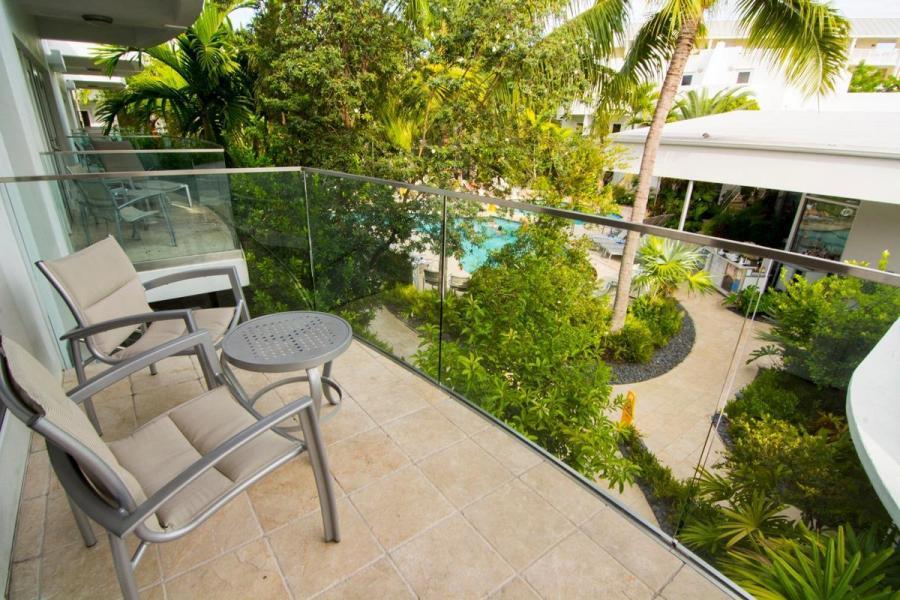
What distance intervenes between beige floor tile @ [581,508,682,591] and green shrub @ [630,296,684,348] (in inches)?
33.3

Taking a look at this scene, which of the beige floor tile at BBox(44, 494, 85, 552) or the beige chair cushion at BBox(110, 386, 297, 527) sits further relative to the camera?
the beige floor tile at BBox(44, 494, 85, 552)

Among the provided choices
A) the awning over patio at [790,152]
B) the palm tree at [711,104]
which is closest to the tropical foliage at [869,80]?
the palm tree at [711,104]

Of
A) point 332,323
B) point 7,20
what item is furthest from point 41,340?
point 7,20

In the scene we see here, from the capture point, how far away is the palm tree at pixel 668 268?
1891mm

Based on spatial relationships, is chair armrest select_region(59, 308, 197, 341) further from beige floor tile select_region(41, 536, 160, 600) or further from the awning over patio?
the awning over patio

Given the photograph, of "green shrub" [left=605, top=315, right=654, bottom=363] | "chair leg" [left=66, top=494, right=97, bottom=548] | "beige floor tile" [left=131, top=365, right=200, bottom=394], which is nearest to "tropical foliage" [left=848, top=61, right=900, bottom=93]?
"green shrub" [left=605, top=315, right=654, bottom=363]

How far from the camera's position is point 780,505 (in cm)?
158

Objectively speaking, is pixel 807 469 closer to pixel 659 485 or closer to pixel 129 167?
pixel 659 485

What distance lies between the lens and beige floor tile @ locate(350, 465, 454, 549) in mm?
1967

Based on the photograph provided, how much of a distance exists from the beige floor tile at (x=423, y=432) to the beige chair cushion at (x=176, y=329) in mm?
1151

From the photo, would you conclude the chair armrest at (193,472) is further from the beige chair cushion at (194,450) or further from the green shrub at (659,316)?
the green shrub at (659,316)

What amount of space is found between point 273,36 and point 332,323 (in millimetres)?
7142

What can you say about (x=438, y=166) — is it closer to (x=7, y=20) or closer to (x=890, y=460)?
(x=7, y=20)

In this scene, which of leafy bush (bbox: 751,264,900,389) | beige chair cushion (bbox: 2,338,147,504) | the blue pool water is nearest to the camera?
beige chair cushion (bbox: 2,338,147,504)
